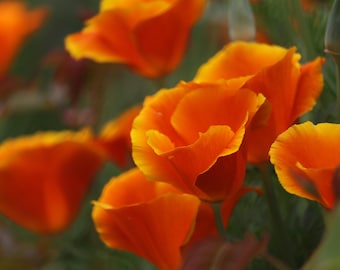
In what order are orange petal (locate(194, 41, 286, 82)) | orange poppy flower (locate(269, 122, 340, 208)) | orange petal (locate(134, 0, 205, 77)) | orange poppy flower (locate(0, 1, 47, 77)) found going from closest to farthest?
1. orange poppy flower (locate(269, 122, 340, 208))
2. orange petal (locate(194, 41, 286, 82))
3. orange petal (locate(134, 0, 205, 77))
4. orange poppy flower (locate(0, 1, 47, 77))

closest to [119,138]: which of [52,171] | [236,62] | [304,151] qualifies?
[52,171]

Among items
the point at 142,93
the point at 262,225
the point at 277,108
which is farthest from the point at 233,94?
the point at 142,93

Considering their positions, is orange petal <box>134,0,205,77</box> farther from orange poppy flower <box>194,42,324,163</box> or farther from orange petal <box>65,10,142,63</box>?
orange poppy flower <box>194,42,324,163</box>

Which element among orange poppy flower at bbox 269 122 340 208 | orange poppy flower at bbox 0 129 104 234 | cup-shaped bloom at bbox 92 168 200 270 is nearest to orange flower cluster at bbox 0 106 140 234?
orange poppy flower at bbox 0 129 104 234

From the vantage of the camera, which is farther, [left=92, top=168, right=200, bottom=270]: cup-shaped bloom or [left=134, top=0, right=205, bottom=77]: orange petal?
[left=134, top=0, right=205, bottom=77]: orange petal

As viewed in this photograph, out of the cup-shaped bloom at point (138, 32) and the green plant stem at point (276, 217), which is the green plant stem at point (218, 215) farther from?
the cup-shaped bloom at point (138, 32)

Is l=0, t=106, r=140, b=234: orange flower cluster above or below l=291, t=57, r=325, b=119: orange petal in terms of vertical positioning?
below

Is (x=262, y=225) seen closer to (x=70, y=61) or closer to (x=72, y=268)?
(x=72, y=268)
